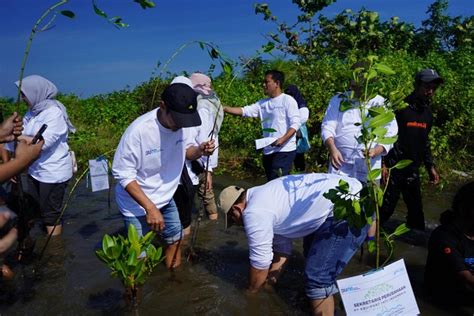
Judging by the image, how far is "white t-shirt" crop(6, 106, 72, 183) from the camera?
3842 millimetres

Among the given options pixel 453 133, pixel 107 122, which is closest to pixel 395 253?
pixel 453 133

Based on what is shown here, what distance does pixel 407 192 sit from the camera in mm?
4312

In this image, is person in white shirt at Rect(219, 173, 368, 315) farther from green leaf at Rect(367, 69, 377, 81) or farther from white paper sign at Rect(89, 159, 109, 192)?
white paper sign at Rect(89, 159, 109, 192)

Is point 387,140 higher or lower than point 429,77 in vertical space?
lower

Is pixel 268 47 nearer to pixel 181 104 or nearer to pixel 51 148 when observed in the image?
pixel 181 104

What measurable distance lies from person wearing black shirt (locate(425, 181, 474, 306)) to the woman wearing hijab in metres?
3.42

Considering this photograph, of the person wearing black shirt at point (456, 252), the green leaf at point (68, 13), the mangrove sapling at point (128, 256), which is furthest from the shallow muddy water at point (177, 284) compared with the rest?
the green leaf at point (68, 13)

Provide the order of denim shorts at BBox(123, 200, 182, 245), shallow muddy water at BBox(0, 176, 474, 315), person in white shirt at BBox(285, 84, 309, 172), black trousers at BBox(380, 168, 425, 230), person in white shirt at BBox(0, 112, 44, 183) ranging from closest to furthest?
person in white shirt at BBox(0, 112, 44, 183) < shallow muddy water at BBox(0, 176, 474, 315) < denim shorts at BBox(123, 200, 182, 245) < black trousers at BBox(380, 168, 425, 230) < person in white shirt at BBox(285, 84, 309, 172)

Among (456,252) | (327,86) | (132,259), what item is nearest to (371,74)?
(456,252)

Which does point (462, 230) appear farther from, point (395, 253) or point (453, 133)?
point (453, 133)

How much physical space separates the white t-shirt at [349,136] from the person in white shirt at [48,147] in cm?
257

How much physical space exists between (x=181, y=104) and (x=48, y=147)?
1784mm

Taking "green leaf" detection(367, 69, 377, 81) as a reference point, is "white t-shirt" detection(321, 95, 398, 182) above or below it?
below

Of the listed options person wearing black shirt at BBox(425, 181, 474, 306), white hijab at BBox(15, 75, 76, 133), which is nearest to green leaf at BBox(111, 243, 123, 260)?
white hijab at BBox(15, 75, 76, 133)
